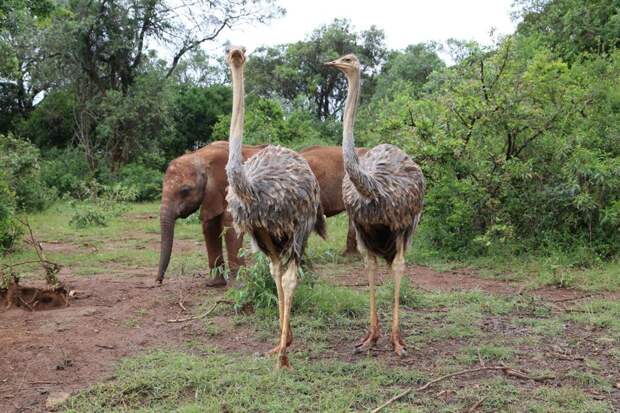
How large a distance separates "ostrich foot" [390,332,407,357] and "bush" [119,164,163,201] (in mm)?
14697

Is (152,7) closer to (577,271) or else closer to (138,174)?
(138,174)

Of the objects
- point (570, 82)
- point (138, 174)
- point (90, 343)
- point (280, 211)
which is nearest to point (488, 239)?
point (570, 82)

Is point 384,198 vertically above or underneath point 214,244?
above

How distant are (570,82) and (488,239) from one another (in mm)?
2838

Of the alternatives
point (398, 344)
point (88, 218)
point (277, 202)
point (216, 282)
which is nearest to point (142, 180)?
point (88, 218)

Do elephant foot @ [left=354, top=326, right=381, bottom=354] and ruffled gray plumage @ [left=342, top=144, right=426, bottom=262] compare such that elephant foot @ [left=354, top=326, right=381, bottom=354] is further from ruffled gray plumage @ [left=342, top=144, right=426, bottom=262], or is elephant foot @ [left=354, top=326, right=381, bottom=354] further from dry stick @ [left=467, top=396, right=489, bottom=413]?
dry stick @ [left=467, top=396, right=489, bottom=413]

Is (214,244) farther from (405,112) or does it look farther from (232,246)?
(405,112)

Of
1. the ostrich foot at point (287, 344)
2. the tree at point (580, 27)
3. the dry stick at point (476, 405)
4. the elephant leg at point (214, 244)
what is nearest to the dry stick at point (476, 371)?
the dry stick at point (476, 405)

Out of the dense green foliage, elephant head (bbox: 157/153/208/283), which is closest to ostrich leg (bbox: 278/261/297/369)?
elephant head (bbox: 157/153/208/283)

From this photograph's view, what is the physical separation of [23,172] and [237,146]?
10648 millimetres

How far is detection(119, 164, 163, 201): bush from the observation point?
20188mm

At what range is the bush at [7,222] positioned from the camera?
939cm

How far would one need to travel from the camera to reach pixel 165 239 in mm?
7566

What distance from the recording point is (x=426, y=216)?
395 inches
